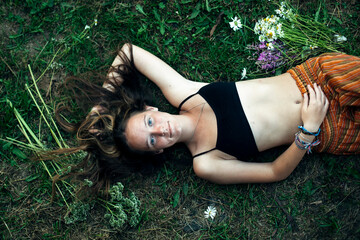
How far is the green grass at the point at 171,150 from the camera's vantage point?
12.3 ft

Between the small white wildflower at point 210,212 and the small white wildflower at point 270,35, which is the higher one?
the small white wildflower at point 270,35

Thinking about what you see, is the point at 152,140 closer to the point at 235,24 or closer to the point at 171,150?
the point at 171,150

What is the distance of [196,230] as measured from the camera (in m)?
3.79

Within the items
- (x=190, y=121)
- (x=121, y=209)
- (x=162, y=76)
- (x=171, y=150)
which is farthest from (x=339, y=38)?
(x=121, y=209)

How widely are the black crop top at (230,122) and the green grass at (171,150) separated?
554mm

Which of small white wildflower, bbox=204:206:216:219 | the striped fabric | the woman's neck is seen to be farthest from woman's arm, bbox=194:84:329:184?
small white wildflower, bbox=204:206:216:219

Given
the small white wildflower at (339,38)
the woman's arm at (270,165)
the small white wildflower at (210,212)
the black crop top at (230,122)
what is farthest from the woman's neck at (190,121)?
the small white wildflower at (339,38)

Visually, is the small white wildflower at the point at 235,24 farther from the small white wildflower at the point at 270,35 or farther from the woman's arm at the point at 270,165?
the woman's arm at the point at 270,165

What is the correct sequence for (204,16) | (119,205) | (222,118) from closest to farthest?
(222,118) < (119,205) < (204,16)

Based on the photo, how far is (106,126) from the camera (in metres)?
3.39

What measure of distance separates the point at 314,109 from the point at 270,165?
32.5 inches

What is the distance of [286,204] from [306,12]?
2522 millimetres

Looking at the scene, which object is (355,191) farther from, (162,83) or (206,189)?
(162,83)

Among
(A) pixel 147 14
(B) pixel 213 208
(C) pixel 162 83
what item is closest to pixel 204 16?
(A) pixel 147 14
